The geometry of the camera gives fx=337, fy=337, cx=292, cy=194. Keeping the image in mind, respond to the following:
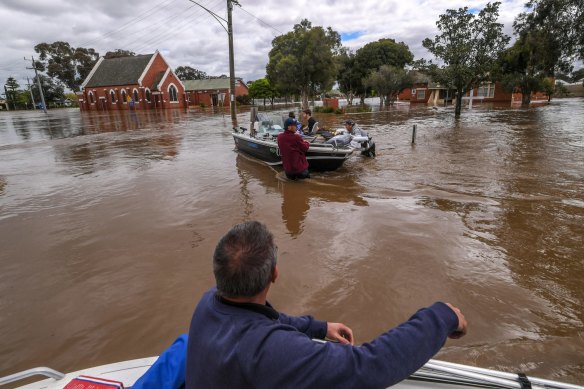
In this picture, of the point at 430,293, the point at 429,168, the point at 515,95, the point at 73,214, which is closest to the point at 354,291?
the point at 430,293

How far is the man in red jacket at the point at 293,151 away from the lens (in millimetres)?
7621

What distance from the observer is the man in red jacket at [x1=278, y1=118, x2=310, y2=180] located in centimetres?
762

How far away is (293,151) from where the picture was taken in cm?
782

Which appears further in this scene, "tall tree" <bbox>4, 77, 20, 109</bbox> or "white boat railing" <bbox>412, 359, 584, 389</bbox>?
"tall tree" <bbox>4, 77, 20, 109</bbox>

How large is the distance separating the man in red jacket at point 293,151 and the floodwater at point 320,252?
1.14 feet

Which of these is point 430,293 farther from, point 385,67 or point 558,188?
point 385,67

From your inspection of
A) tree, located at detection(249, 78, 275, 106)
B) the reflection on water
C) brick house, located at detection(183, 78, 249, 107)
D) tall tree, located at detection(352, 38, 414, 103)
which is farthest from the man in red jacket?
brick house, located at detection(183, 78, 249, 107)

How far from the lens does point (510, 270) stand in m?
4.12

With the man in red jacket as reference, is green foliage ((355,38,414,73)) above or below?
above

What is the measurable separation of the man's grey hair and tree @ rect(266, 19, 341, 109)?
33.0m

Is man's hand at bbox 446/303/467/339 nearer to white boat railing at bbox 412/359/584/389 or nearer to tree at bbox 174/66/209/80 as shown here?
white boat railing at bbox 412/359/584/389

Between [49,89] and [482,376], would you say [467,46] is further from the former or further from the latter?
[49,89]

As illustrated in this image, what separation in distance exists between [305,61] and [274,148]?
25.8 metres

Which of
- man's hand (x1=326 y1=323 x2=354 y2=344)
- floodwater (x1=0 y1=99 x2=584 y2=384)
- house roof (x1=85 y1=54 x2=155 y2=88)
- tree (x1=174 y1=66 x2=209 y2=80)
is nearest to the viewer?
man's hand (x1=326 y1=323 x2=354 y2=344)
